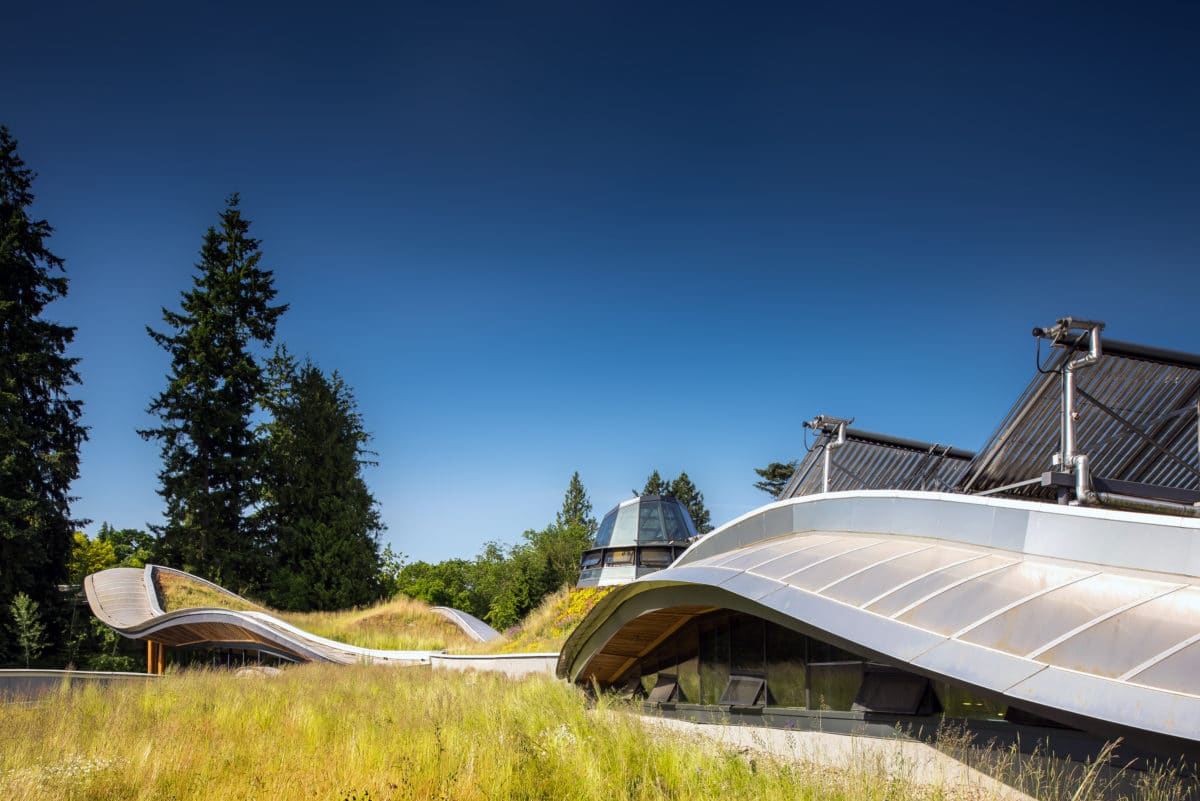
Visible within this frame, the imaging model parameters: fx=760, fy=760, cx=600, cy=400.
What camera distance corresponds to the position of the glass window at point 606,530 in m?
24.8

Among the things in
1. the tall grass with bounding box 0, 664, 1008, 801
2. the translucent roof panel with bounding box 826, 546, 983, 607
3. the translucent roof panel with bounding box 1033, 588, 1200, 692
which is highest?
the translucent roof panel with bounding box 826, 546, 983, 607

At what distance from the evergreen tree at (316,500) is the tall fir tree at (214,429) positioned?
74.1 inches

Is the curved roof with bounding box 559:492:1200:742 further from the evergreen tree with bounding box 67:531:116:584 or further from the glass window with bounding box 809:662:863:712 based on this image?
the evergreen tree with bounding box 67:531:116:584

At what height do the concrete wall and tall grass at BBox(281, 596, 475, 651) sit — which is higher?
the concrete wall

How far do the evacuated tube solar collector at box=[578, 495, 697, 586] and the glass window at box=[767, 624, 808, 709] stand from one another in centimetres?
Result: 1283

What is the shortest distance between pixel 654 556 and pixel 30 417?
93.3 ft

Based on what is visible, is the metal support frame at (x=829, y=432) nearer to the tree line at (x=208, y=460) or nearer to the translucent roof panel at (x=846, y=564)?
the translucent roof panel at (x=846, y=564)

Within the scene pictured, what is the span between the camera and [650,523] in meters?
24.1

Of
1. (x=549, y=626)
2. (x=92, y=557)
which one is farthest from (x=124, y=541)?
(x=549, y=626)

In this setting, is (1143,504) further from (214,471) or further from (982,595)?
(214,471)

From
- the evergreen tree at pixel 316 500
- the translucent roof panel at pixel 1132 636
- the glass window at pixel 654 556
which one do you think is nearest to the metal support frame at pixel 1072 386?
the translucent roof panel at pixel 1132 636

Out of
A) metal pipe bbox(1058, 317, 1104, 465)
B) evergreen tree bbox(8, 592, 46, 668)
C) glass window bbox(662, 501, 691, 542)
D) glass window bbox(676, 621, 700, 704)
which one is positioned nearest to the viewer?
metal pipe bbox(1058, 317, 1104, 465)

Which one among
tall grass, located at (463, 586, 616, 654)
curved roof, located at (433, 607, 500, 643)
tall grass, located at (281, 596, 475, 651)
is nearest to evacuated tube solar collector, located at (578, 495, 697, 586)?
tall grass, located at (463, 586, 616, 654)

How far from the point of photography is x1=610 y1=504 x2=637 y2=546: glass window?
23984 millimetres
